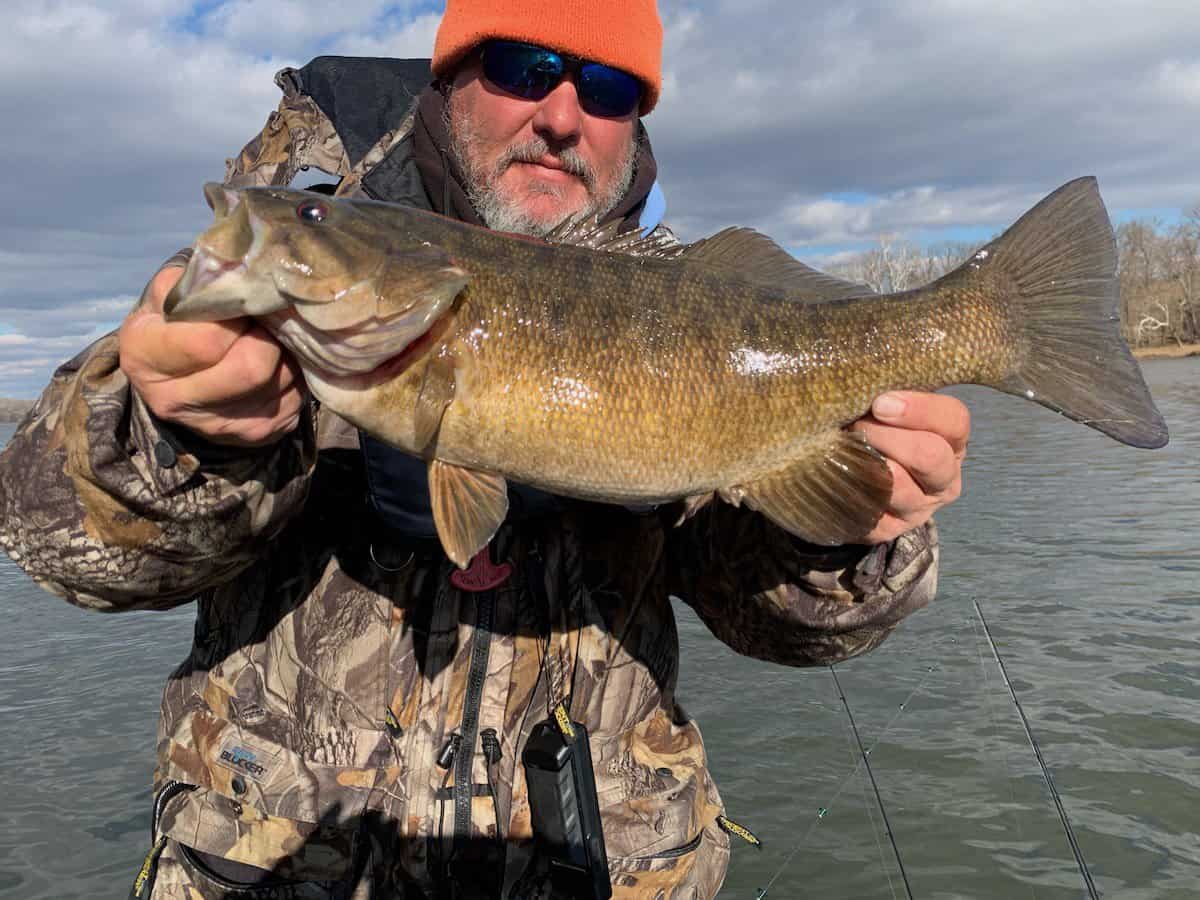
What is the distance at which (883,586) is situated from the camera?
2.69 m

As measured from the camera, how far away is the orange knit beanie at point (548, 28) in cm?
329

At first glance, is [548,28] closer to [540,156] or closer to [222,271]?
[540,156]

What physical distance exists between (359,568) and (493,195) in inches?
57.4

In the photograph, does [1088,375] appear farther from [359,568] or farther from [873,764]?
[873,764]

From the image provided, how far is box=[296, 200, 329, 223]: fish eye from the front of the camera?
2.02 m

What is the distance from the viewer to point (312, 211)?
6.68ft

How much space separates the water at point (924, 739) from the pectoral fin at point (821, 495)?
388 cm

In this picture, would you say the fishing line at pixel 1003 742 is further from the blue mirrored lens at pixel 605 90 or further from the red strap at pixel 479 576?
the blue mirrored lens at pixel 605 90

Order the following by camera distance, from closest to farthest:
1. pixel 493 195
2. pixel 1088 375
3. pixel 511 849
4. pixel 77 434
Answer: pixel 77 434 < pixel 1088 375 < pixel 511 849 < pixel 493 195

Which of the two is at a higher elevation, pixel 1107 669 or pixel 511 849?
pixel 511 849

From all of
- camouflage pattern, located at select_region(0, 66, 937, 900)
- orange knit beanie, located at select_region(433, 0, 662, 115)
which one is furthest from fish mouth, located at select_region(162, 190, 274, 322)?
orange knit beanie, located at select_region(433, 0, 662, 115)

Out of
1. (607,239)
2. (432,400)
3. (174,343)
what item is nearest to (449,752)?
(432,400)

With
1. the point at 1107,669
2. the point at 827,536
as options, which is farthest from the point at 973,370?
the point at 1107,669

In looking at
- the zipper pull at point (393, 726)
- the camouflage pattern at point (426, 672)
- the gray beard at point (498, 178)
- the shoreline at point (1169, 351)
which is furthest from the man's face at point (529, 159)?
the shoreline at point (1169, 351)
